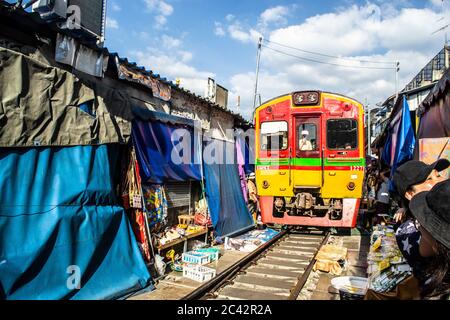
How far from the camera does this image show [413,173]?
2881 mm

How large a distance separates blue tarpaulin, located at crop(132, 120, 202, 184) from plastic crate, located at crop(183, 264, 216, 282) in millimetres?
1774

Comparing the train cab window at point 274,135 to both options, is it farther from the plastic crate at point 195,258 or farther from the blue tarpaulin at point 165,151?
the plastic crate at point 195,258

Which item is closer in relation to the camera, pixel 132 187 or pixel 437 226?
pixel 437 226

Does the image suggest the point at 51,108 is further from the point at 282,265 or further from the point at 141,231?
the point at 282,265

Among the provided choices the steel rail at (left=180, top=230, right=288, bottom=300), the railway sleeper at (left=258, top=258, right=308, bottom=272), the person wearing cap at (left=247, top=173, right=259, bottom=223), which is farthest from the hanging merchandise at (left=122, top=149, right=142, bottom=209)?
the person wearing cap at (left=247, top=173, right=259, bottom=223)

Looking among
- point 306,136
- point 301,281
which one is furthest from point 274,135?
point 301,281

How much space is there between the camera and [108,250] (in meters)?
4.84

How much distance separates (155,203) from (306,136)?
437cm

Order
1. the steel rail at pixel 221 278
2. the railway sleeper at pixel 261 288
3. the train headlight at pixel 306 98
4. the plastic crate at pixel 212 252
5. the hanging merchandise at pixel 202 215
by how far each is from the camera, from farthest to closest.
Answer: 1. the train headlight at pixel 306 98
2. the hanging merchandise at pixel 202 215
3. the plastic crate at pixel 212 252
4. the railway sleeper at pixel 261 288
5. the steel rail at pixel 221 278

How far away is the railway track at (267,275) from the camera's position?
4.85 m

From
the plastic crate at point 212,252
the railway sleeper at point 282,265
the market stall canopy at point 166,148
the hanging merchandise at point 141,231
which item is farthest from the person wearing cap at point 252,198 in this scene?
the hanging merchandise at point 141,231

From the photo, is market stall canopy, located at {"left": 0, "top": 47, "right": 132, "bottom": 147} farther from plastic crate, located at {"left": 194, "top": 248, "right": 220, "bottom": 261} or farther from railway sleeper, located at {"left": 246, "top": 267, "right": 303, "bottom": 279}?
railway sleeper, located at {"left": 246, "top": 267, "right": 303, "bottom": 279}

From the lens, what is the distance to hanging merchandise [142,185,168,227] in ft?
20.4

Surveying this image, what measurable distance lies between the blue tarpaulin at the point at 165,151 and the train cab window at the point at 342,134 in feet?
10.9
